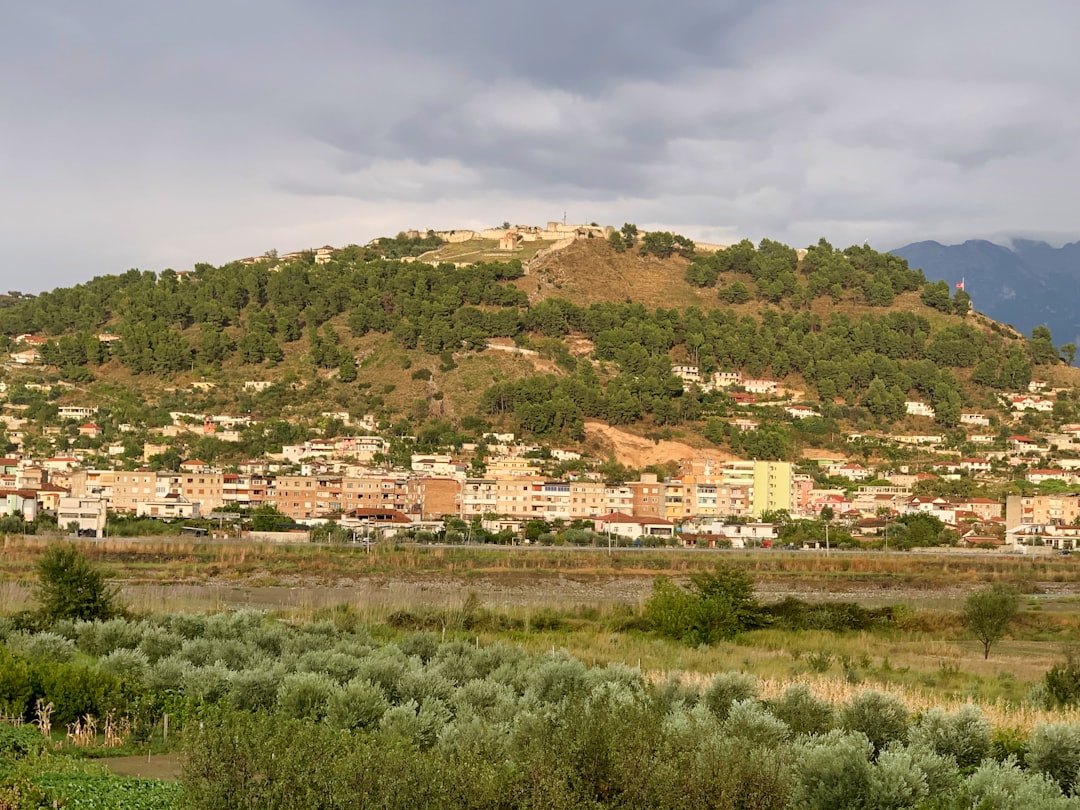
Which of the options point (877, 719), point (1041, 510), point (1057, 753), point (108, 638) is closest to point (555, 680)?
point (877, 719)

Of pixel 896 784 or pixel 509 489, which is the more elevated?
pixel 509 489

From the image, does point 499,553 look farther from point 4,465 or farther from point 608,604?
point 4,465

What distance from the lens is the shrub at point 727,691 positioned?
42.9 ft

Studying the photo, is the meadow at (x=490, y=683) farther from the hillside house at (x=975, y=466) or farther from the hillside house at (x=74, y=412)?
the hillside house at (x=74, y=412)

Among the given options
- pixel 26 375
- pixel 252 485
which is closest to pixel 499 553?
pixel 252 485

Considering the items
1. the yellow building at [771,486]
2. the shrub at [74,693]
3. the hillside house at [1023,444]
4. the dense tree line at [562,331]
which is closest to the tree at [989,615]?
the shrub at [74,693]

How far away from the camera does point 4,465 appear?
241ft

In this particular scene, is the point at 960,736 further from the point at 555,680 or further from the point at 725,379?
the point at 725,379

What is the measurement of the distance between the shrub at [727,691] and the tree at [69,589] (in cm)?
1299

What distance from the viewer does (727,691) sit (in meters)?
13.4

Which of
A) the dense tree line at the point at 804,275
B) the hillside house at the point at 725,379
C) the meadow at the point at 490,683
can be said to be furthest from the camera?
the dense tree line at the point at 804,275

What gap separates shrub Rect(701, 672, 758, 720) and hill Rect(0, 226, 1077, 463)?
231 feet

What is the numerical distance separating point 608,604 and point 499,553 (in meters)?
19.4

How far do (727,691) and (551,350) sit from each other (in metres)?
85.7
